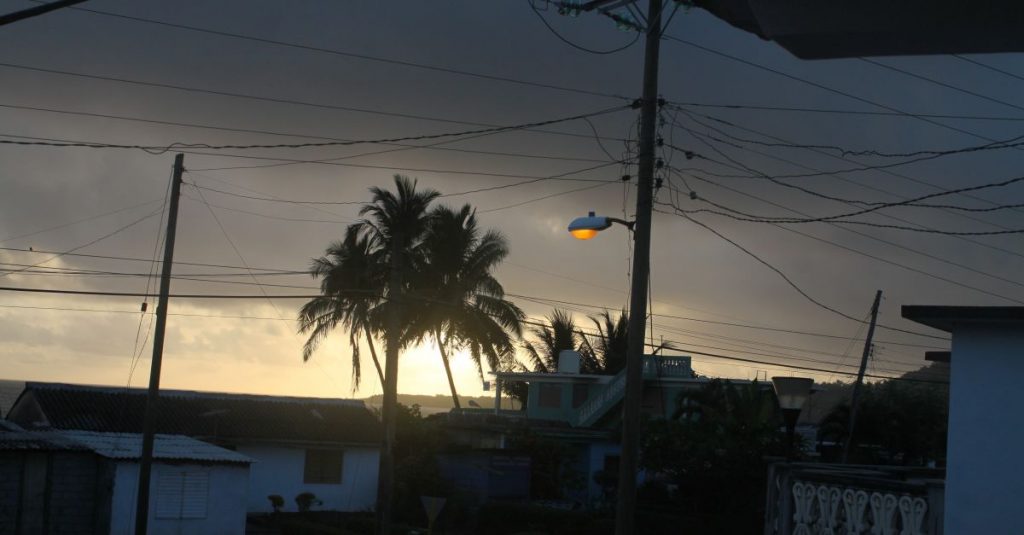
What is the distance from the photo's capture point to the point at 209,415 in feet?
134

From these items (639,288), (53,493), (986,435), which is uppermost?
(639,288)

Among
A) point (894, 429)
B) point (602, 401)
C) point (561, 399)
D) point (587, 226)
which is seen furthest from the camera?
point (561, 399)

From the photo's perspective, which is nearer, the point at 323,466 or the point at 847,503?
the point at 847,503

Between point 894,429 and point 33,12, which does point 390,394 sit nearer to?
point 33,12

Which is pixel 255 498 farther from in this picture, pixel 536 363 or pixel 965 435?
pixel 965 435

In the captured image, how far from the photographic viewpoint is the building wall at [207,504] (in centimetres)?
2945

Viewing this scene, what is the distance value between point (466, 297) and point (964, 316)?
39.0 m

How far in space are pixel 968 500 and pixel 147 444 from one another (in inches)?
839

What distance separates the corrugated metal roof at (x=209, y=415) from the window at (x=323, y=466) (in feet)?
2.68

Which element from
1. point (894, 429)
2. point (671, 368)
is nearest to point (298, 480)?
point (671, 368)

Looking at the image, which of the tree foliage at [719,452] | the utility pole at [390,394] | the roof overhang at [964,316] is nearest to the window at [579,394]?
the tree foliage at [719,452]

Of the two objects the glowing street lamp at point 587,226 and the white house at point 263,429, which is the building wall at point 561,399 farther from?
the glowing street lamp at point 587,226

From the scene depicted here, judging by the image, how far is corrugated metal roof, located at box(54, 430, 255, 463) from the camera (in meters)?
29.9

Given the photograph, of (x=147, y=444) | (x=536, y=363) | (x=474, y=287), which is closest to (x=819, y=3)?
(x=147, y=444)
